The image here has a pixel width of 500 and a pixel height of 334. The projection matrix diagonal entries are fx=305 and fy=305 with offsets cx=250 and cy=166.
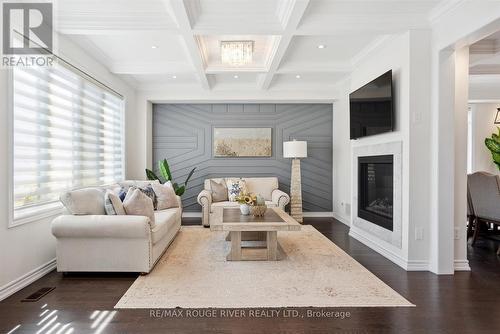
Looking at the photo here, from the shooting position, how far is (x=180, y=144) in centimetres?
623

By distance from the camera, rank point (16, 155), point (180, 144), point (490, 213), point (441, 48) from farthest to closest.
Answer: point (180, 144) < point (490, 213) < point (441, 48) < point (16, 155)

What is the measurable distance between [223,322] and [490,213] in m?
3.84

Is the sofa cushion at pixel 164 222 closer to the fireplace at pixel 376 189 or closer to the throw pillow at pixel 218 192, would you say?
the throw pillow at pixel 218 192

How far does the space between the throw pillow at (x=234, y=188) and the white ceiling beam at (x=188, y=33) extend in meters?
1.95

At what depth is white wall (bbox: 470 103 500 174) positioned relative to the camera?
239 inches

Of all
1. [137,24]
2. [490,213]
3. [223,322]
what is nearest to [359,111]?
[490,213]

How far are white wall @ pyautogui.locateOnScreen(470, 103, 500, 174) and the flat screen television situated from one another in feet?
11.2

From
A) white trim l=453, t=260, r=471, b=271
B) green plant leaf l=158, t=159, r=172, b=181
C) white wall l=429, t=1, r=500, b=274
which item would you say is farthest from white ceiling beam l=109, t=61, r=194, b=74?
white trim l=453, t=260, r=471, b=271

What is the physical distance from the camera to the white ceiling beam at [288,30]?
9.05ft

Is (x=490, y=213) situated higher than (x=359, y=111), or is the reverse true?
(x=359, y=111)

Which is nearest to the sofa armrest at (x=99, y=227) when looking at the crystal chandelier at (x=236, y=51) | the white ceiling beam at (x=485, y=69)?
the crystal chandelier at (x=236, y=51)

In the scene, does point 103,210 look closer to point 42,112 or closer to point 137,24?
point 42,112

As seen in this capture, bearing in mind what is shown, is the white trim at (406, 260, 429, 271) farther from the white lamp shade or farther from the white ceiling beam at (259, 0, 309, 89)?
the white lamp shade

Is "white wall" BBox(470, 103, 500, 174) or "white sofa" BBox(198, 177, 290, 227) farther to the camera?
"white wall" BBox(470, 103, 500, 174)
